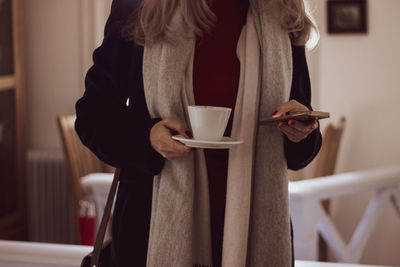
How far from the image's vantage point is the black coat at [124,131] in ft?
3.47

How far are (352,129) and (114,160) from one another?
2560 mm

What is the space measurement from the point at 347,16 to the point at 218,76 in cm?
243

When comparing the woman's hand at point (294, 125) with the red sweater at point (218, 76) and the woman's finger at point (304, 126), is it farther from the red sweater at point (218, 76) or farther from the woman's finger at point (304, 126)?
the red sweater at point (218, 76)

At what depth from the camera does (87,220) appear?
86.1 inches

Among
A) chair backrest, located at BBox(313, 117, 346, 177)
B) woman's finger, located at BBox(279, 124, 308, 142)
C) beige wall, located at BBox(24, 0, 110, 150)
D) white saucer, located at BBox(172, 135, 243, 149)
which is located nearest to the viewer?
white saucer, located at BBox(172, 135, 243, 149)

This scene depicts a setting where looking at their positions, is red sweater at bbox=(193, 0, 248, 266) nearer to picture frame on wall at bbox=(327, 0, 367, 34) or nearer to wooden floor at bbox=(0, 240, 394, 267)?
wooden floor at bbox=(0, 240, 394, 267)

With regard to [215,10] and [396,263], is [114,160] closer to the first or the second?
[215,10]

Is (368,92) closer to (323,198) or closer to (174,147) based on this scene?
(323,198)

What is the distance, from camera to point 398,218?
339cm

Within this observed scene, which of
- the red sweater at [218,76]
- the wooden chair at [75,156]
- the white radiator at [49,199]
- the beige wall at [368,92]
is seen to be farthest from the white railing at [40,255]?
the beige wall at [368,92]

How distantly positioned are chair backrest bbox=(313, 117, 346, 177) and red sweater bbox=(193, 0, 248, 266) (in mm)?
1936

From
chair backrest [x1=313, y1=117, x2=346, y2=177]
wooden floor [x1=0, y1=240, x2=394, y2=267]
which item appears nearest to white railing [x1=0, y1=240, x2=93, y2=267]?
wooden floor [x1=0, y1=240, x2=394, y2=267]

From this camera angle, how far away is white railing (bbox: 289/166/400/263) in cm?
212

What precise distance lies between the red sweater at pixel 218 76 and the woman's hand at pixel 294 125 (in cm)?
12
